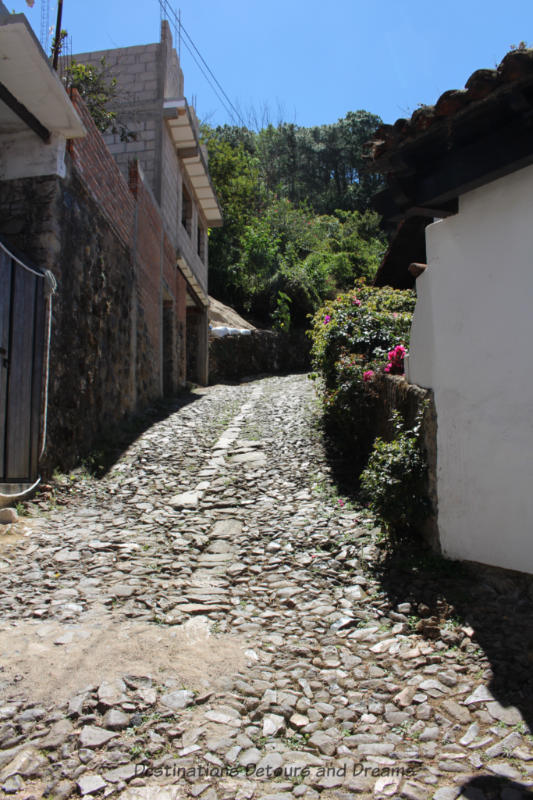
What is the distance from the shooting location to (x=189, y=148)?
43.0 ft

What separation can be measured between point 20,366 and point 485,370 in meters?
4.22

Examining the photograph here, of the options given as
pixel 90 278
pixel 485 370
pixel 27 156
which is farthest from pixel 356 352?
pixel 27 156

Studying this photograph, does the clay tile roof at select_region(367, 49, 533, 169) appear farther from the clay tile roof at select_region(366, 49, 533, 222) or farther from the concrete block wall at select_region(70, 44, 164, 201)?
the concrete block wall at select_region(70, 44, 164, 201)

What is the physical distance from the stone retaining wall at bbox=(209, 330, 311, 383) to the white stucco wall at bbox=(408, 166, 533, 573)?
14261 mm

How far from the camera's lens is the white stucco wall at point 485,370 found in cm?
367

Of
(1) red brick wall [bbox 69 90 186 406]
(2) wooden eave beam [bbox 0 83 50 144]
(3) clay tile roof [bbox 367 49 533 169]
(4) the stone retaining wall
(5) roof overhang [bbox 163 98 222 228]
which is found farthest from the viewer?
(4) the stone retaining wall

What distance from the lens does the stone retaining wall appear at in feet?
61.5

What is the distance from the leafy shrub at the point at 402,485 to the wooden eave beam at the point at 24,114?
4.70m

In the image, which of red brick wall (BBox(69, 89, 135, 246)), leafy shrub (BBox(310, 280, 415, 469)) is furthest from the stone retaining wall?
leafy shrub (BBox(310, 280, 415, 469))

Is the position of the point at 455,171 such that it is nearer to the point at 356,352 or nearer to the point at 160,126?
the point at 356,352

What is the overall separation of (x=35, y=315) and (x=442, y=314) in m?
3.91

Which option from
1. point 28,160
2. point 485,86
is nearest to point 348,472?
point 485,86

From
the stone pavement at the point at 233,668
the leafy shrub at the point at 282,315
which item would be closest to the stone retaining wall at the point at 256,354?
the leafy shrub at the point at 282,315

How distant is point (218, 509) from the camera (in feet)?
19.0
